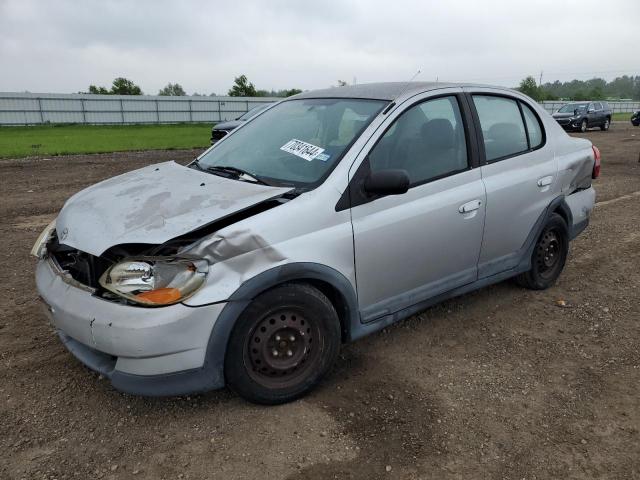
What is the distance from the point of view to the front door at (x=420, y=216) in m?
3.20

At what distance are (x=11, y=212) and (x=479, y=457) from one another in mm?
7596

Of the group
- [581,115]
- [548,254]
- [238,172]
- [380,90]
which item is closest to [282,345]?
[238,172]

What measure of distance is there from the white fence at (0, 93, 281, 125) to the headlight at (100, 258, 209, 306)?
33.5 meters

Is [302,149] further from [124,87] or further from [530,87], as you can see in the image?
[530,87]

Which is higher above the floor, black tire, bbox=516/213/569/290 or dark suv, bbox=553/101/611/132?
dark suv, bbox=553/101/611/132

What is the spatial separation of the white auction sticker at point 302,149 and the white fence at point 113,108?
33000 mm

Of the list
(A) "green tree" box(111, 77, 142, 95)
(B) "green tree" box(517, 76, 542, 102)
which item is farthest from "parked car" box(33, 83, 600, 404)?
(B) "green tree" box(517, 76, 542, 102)

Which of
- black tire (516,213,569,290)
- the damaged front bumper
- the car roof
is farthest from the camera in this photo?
black tire (516,213,569,290)

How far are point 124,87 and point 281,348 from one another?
59409 millimetres

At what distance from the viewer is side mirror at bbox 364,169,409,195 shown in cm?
305

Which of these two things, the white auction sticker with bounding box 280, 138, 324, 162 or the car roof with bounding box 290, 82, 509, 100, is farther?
the car roof with bounding box 290, 82, 509, 100

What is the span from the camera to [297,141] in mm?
3541

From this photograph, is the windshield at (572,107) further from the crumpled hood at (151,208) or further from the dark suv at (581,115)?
the crumpled hood at (151,208)

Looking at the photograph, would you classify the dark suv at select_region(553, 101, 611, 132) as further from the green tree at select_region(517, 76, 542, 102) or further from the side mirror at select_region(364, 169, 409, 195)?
the green tree at select_region(517, 76, 542, 102)
